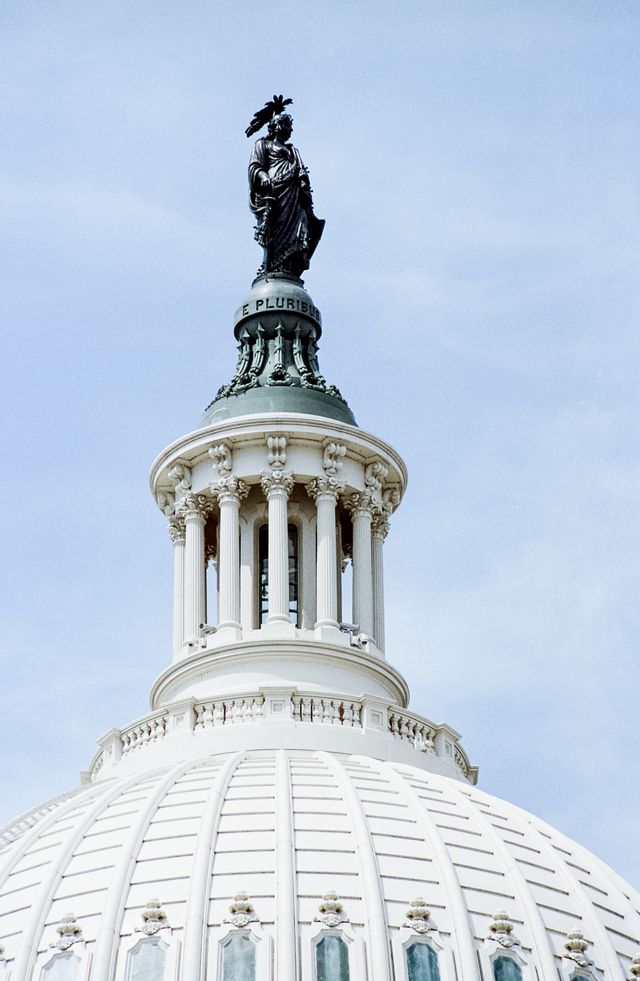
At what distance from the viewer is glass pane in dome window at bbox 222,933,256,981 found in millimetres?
57219

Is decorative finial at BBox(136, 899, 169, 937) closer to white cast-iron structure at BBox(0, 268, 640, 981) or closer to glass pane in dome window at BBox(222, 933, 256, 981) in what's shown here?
white cast-iron structure at BBox(0, 268, 640, 981)

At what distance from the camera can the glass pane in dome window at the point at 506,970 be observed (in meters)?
58.6

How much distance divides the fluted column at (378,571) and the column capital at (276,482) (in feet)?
10.8

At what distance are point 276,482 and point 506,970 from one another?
63.7 feet

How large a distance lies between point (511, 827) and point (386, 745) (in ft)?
14.8

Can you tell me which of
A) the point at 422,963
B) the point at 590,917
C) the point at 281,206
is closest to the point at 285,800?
the point at 422,963

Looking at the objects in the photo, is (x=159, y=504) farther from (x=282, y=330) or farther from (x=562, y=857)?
(x=562, y=857)

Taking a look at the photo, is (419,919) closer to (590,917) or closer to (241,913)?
(241,913)

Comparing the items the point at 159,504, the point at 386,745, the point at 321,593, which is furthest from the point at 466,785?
the point at 159,504

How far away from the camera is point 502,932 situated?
194 ft

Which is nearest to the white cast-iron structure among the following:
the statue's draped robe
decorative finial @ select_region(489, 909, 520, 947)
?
decorative finial @ select_region(489, 909, 520, 947)

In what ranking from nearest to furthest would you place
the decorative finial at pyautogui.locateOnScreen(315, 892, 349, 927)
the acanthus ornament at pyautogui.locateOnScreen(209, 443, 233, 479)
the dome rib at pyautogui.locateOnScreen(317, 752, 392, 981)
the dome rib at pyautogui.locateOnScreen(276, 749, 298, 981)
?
the dome rib at pyautogui.locateOnScreen(276, 749, 298, 981) < the dome rib at pyautogui.locateOnScreen(317, 752, 392, 981) < the decorative finial at pyautogui.locateOnScreen(315, 892, 349, 927) < the acanthus ornament at pyautogui.locateOnScreen(209, 443, 233, 479)

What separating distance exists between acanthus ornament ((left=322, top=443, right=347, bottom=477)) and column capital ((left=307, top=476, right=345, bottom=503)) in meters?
0.22

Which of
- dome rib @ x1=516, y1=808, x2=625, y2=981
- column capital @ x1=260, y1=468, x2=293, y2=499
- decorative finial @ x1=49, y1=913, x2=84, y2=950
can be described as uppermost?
column capital @ x1=260, y1=468, x2=293, y2=499
